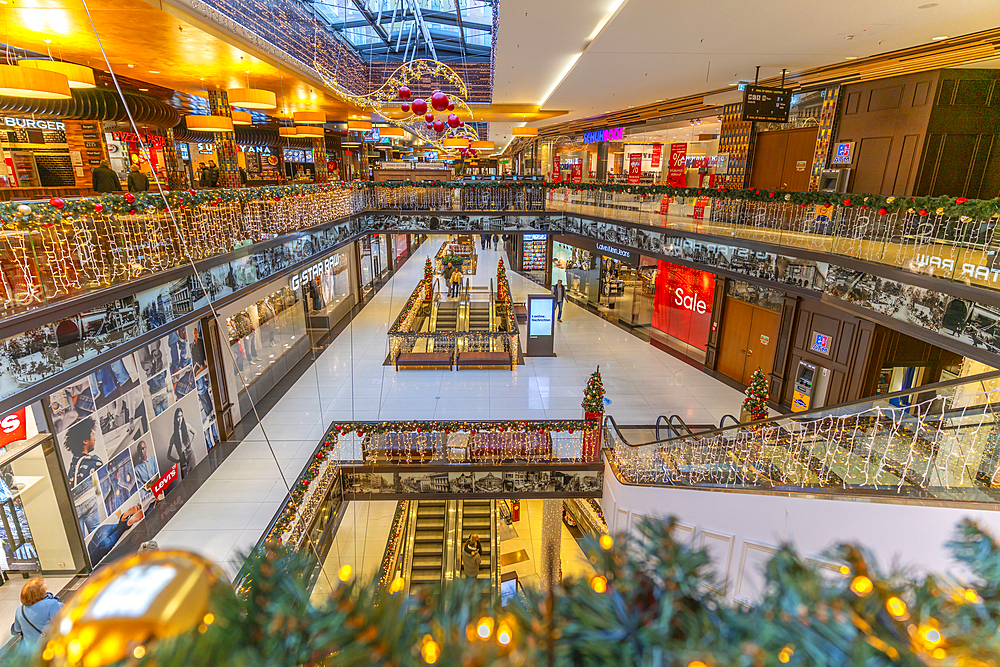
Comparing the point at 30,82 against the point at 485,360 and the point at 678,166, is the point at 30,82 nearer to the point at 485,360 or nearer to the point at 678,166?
the point at 485,360

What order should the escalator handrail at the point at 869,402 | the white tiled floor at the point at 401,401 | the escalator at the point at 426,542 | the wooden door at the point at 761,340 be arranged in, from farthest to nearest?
the wooden door at the point at 761,340 → the escalator at the point at 426,542 → the white tiled floor at the point at 401,401 → the escalator handrail at the point at 869,402

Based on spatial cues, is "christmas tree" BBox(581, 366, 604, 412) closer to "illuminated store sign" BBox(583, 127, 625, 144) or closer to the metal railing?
the metal railing

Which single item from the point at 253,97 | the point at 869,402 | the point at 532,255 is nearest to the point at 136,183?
the point at 253,97

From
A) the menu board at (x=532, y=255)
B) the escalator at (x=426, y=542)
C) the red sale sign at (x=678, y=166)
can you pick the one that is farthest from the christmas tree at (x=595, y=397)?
the menu board at (x=532, y=255)

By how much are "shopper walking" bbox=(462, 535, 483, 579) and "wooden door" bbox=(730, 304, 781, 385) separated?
762 cm

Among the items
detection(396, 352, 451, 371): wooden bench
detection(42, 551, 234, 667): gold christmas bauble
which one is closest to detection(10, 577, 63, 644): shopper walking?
detection(42, 551, 234, 667): gold christmas bauble

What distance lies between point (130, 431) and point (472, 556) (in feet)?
20.9

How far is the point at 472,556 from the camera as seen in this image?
9.62 metres

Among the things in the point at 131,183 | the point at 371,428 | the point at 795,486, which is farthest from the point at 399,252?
the point at 795,486

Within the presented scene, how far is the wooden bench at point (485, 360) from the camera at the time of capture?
13141 millimetres

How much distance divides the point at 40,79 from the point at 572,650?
6.31 m

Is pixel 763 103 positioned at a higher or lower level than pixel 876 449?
higher

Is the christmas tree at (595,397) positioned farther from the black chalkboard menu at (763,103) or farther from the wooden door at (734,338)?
the black chalkboard menu at (763,103)

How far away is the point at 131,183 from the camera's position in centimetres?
860
